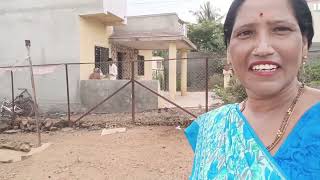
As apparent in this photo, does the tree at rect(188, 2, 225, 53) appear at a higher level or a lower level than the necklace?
higher

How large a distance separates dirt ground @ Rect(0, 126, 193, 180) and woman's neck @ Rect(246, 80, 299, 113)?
162 inches

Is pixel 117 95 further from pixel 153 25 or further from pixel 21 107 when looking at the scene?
pixel 153 25

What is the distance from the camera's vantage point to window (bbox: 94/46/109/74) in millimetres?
12625

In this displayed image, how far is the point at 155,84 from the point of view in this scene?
36.4 feet

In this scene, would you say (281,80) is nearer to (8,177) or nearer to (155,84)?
(8,177)

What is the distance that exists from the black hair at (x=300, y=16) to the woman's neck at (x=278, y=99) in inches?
6.3

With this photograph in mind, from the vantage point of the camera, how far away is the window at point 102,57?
12.6m

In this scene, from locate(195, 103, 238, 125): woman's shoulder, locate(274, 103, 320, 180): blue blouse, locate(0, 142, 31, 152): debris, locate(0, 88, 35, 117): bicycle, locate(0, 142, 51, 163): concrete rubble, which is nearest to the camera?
locate(274, 103, 320, 180): blue blouse

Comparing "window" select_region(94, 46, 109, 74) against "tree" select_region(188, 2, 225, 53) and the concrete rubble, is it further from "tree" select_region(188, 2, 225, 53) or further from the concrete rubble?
"tree" select_region(188, 2, 225, 53)

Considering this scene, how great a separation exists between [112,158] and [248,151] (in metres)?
5.31

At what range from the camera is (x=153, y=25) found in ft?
45.5

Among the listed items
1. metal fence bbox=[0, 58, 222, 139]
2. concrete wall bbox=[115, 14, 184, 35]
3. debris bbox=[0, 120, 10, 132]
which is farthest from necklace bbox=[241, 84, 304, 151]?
concrete wall bbox=[115, 14, 184, 35]

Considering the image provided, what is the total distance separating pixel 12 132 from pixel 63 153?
3.09 metres

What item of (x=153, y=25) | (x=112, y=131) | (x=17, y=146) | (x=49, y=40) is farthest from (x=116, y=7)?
(x=17, y=146)
